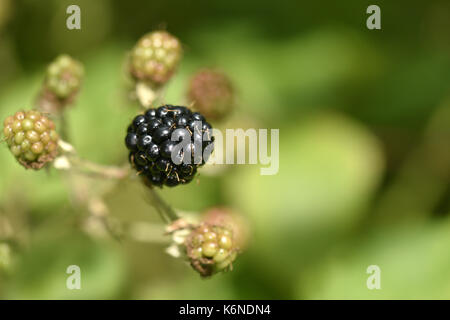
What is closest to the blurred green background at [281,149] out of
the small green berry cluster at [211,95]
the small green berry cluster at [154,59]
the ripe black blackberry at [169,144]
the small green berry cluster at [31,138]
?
the small green berry cluster at [211,95]

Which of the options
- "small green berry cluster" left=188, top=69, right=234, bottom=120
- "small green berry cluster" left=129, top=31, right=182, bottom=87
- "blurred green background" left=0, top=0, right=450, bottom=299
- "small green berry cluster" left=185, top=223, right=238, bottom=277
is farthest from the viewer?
"blurred green background" left=0, top=0, right=450, bottom=299

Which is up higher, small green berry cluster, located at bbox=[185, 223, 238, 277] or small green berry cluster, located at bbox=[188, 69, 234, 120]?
small green berry cluster, located at bbox=[188, 69, 234, 120]

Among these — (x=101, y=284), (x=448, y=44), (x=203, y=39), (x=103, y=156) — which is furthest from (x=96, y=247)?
(x=448, y=44)

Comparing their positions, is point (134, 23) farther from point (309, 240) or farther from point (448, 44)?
point (448, 44)

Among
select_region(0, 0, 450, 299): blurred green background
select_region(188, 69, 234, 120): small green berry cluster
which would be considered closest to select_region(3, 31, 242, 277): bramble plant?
select_region(188, 69, 234, 120): small green berry cluster

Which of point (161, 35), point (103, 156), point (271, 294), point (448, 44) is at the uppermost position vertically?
point (448, 44)

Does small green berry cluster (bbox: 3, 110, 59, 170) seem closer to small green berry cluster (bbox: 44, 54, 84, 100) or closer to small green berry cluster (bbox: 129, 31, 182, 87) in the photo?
small green berry cluster (bbox: 44, 54, 84, 100)

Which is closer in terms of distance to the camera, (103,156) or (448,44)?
(103,156)

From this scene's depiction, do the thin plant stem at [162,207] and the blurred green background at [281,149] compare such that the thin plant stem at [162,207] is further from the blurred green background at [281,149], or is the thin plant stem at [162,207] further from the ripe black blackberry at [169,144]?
the blurred green background at [281,149]
